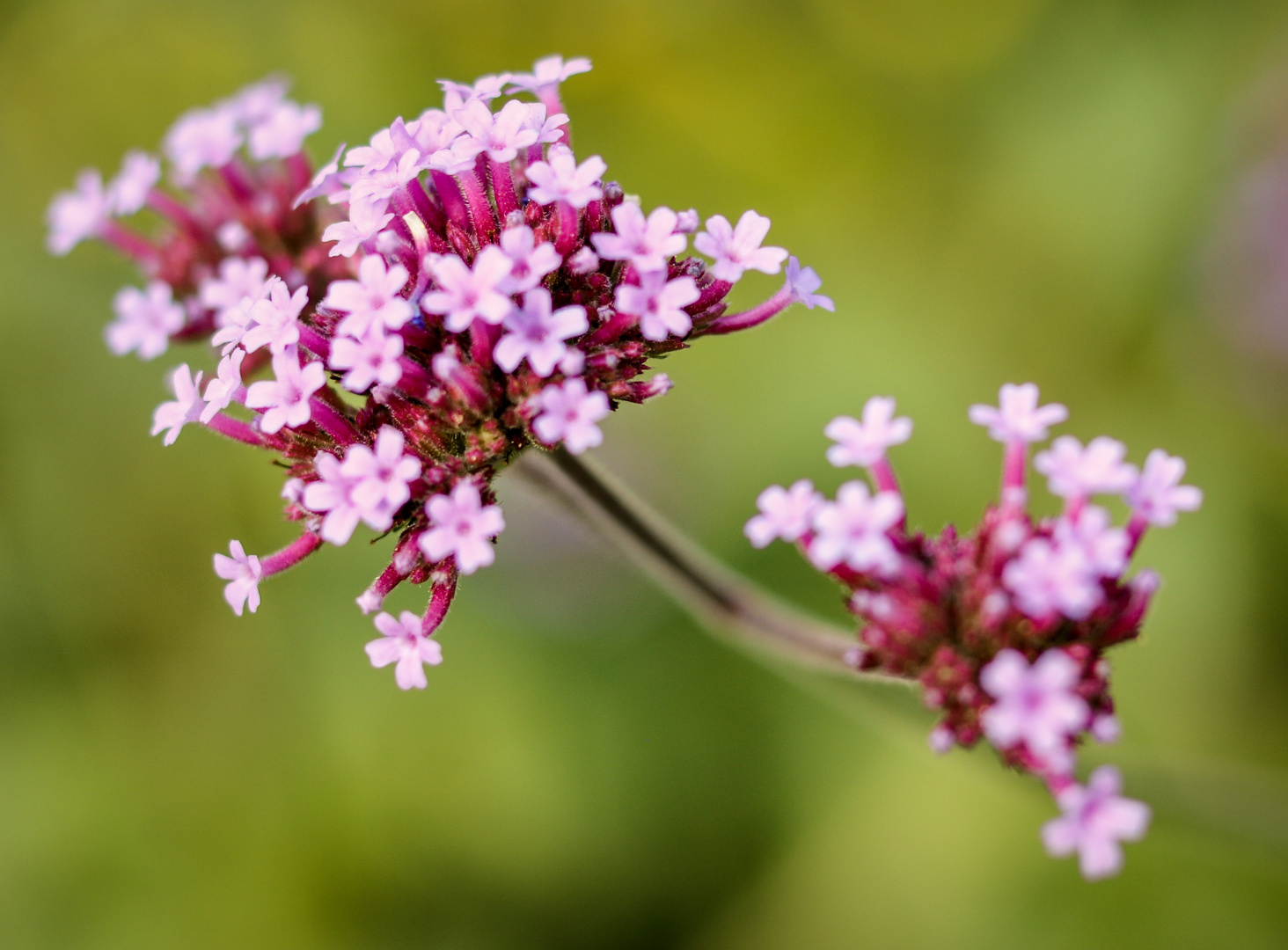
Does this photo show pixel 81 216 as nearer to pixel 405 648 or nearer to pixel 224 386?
pixel 224 386

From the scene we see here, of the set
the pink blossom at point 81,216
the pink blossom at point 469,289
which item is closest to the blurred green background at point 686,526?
the pink blossom at point 81,216

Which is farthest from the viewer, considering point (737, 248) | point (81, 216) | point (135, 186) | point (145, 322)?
point (81, 216)

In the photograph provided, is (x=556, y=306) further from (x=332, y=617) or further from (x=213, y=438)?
(x=213, y=438)

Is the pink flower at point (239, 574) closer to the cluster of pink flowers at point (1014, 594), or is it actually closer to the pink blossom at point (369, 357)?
the pink blossom at point (369, 357)

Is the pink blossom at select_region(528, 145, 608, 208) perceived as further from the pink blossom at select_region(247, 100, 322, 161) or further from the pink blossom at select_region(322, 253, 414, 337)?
the pink blossom at select_region(247, 100, 322, 161)

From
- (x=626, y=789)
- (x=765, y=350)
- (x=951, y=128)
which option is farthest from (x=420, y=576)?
(x=951, y=128)

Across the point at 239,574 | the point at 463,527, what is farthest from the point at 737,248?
the point at 239,574

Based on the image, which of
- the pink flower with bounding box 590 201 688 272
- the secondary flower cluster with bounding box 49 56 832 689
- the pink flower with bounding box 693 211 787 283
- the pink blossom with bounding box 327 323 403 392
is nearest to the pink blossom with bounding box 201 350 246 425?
the secondary flower cluster with bounding box 49 56 832 689
